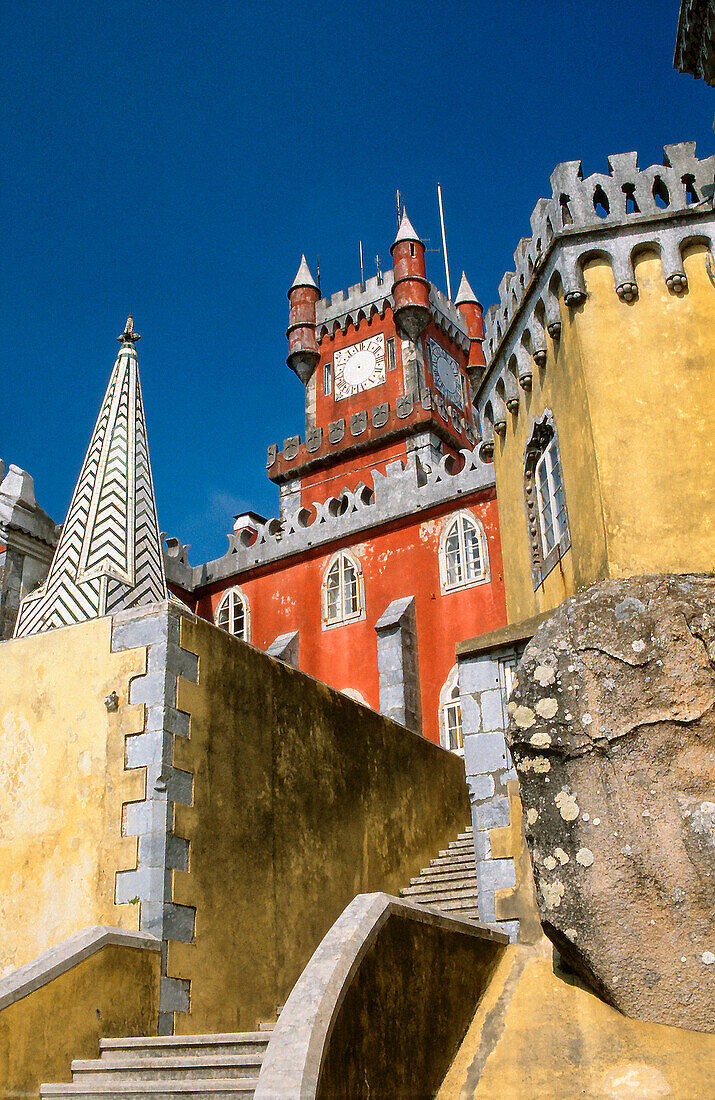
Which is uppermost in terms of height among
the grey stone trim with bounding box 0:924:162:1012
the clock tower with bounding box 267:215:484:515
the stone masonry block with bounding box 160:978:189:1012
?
the clock tower with bounding box 267:215:484:515

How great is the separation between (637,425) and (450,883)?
19.7ft

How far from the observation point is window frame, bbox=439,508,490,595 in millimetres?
18953

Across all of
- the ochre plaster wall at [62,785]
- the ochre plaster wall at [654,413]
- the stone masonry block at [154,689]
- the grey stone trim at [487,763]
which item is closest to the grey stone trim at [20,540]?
the ochre plaster wall at [62,785]

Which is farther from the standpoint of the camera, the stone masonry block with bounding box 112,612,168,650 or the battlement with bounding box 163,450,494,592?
the battlement with bounding box 163,450,494,592

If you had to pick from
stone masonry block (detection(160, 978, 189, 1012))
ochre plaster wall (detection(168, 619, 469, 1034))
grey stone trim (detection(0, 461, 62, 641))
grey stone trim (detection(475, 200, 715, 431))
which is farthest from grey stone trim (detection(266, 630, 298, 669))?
stone masonry block (detection(160, 978, 189, 1012))

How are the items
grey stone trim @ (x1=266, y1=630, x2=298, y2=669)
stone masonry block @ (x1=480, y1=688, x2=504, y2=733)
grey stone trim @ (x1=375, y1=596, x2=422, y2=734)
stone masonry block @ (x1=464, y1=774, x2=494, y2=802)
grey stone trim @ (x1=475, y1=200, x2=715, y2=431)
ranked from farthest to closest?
grey stone trim @ (x1=266, y1=630, x2=298, y2=669) < grey stone trim @ (x1=375, y1=596, x2=422, y2=734) < grey stone trim @ (x1=475, y1=200, x2=715, y2=431) < stone masonry block @ (x1=480, y1=688, x2=504, y2=733) < stone masonry block @ (x1=464, y1=774, x2=494, y2=802)

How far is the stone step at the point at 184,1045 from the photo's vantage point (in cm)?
644

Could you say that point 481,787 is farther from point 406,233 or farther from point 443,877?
point 406,233

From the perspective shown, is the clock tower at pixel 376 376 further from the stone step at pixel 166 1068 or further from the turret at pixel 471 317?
the stone step at pixel 166 1068

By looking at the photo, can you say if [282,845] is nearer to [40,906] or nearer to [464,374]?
[40,906]

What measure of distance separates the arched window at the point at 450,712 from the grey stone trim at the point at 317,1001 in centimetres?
1202

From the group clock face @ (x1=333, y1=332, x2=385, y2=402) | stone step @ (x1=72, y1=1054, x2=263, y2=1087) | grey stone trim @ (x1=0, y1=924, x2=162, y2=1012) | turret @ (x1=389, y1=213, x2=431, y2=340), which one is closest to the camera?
stone step @ (x1=72, y1=1054, x2=263, y2=1087)

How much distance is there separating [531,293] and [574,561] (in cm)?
319

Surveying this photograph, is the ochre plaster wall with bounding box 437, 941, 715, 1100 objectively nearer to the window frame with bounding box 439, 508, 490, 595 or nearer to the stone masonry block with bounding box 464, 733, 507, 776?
the stone masonry block with bounding box 464, 733, 507, 776
